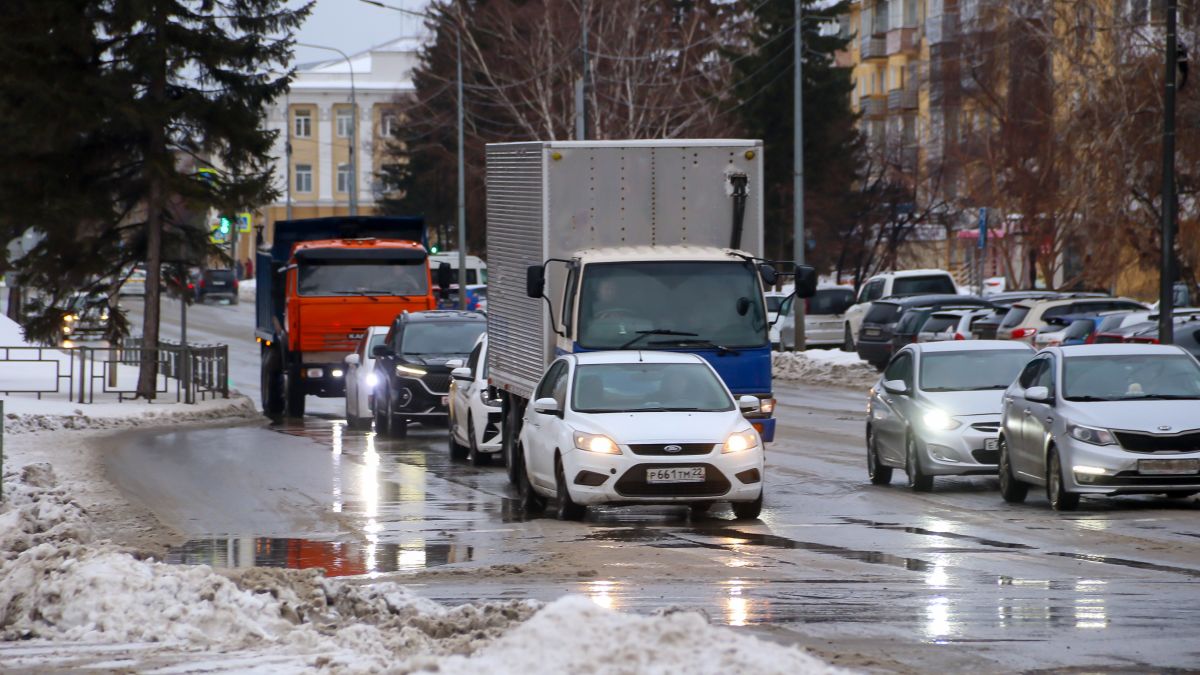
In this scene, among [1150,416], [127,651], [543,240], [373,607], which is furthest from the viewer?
[543,240]

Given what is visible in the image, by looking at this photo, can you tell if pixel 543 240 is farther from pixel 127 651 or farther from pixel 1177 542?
pixel 127 651

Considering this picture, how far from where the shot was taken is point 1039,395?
690 inches

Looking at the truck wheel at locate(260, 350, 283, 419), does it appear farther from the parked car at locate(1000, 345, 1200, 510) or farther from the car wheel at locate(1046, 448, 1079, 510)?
the car wheel at locate(1046, 448, 1079, 510)

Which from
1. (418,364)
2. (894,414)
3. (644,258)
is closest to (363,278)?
(418,364)

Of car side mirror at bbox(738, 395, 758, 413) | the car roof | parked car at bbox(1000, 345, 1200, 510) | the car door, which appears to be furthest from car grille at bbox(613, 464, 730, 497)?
the car door

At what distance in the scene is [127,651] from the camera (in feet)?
31.0

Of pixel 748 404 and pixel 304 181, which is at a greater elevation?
pixel 304 181

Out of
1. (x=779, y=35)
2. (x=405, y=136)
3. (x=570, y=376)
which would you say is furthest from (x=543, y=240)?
(x=405, y=136)

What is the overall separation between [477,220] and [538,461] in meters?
57.3

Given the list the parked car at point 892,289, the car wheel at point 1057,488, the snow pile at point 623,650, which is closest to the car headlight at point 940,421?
the car wheel at point 1057,488

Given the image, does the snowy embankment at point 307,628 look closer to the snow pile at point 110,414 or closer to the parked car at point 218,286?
the snow pile at point 110,414

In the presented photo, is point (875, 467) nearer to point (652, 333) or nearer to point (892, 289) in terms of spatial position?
point (652, 333)

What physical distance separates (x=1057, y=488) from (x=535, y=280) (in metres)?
5.16

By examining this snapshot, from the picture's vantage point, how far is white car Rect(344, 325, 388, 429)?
3053 cm
